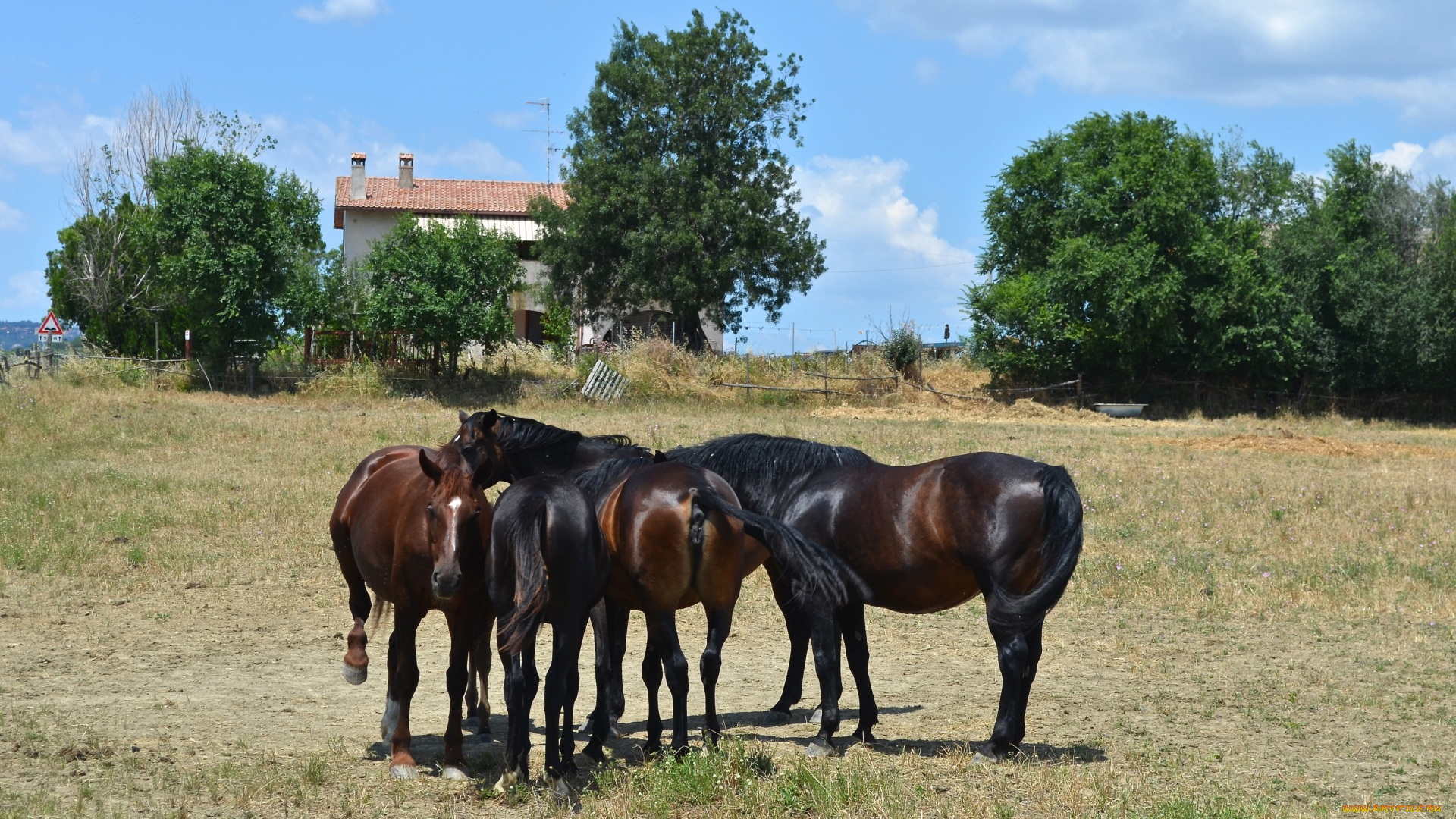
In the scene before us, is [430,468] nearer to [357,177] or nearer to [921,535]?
[921,535]

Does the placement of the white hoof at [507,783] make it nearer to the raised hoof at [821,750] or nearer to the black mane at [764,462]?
the raised hoof at [821,750]

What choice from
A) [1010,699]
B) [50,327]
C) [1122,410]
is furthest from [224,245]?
[1010,699]

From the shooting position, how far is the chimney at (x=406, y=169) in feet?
169

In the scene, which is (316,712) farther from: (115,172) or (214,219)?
(115,172)

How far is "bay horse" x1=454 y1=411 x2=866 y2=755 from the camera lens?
654 centimetres

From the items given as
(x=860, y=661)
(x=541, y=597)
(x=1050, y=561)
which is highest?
(x=1050, y=561)

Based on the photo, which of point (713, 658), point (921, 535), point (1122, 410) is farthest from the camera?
point (1122, 410)

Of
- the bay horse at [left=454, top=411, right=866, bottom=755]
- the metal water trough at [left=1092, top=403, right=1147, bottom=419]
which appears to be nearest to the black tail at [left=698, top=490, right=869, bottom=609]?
the bay horse at [left=454, top=411, right=866, bottom=755]

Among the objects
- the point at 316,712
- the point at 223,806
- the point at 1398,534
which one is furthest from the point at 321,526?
the point at 1398,534

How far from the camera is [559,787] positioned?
5809 mm

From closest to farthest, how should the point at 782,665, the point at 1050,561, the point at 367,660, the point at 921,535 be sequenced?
1. the point at 1050,561
2. the point at 921,535
3. the point at 367,660
4. the point at 782,665

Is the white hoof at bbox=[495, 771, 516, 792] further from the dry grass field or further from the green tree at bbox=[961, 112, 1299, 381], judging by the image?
the green tree at bbox=[961, 112, 1299, 381]

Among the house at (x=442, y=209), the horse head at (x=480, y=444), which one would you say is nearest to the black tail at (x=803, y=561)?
the horse head at (x=480, y=444)

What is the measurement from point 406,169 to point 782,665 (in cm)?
4632
